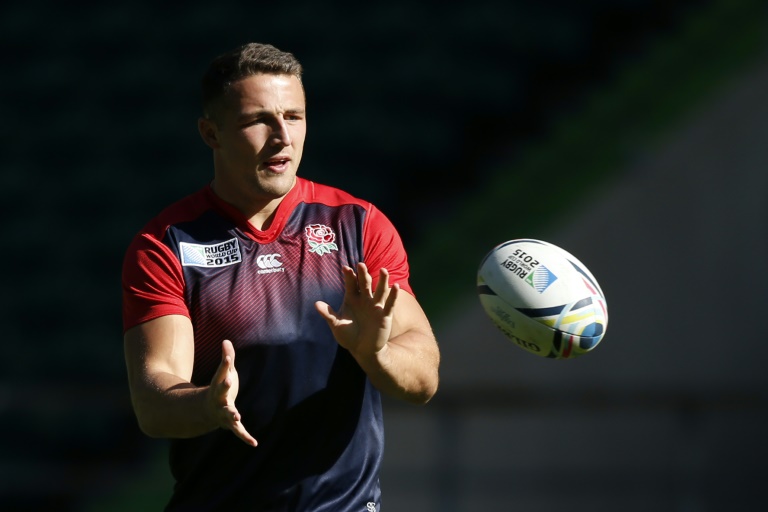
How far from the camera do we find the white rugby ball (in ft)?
11.8

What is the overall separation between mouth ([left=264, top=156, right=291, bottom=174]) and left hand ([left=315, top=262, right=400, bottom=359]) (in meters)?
0.47

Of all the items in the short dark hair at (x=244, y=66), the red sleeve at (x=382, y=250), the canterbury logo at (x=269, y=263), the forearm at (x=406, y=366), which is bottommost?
the forearm at (x=406, y=366)

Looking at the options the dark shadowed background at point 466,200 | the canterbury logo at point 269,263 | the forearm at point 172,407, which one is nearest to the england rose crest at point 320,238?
the canterbury logo at point 269,263

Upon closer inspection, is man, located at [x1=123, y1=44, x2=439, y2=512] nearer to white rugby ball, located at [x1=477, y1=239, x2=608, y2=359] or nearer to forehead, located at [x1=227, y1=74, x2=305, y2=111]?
forehead, located at [x1=227, y1=74, x2=305, y2=111]

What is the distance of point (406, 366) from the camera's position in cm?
314

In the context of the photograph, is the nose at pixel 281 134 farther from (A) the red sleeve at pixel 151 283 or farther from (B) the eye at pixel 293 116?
(A) the red sleeve at pixel 151 283

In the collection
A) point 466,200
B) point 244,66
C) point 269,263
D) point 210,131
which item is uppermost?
point 466,200

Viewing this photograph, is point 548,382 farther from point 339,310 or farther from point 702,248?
point 339,310

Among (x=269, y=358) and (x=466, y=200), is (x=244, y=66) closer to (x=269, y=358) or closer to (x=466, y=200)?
(x=269, y=358)

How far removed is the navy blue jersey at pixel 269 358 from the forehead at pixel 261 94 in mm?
346

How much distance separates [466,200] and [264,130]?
4857 mm

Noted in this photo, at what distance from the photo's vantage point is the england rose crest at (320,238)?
340 centimetres

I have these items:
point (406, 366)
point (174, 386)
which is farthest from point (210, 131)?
point (406, 366)

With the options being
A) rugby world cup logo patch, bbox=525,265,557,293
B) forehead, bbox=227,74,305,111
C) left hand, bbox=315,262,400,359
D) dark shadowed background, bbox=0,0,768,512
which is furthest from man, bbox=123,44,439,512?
dark shadowed background, bbox=0,0,768,512
